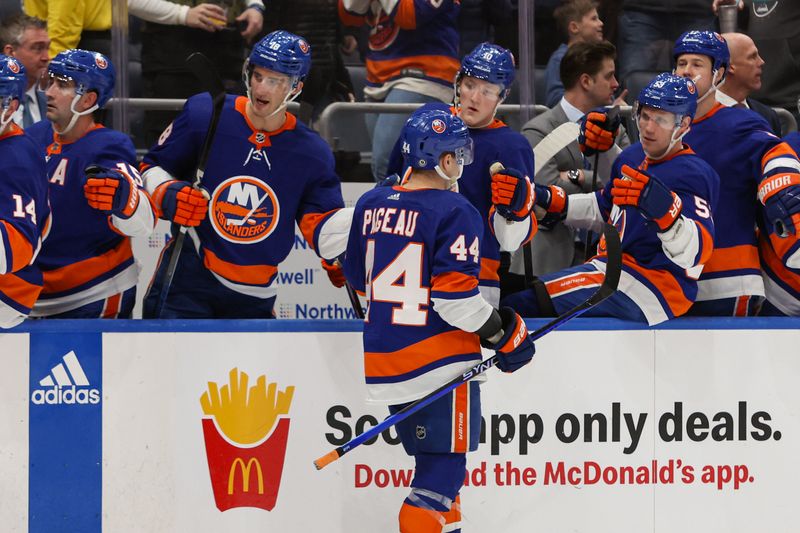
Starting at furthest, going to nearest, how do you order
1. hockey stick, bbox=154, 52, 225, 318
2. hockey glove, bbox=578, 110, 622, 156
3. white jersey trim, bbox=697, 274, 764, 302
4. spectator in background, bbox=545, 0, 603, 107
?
spectator in background, bbox=545, 0, 603, 107 < hockey glove, bbox=578, 110, 622, 156 < white jersey trim, bbox=697, 274, 764, 302 < hockey stick, bbox=154, 52, 225, 318

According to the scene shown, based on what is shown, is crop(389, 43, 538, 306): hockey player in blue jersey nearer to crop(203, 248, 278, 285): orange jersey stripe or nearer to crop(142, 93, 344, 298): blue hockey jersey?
crop(142, 93, 344, 298): blue hockey jersey

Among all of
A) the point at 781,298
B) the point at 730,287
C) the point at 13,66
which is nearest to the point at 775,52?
the point at 781,298

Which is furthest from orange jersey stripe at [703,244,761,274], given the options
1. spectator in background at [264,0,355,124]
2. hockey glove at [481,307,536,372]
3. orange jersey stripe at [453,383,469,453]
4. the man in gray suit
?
spectator in background at [264,0,355,124]

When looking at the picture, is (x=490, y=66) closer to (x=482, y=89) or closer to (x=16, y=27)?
(x=482, y=89)

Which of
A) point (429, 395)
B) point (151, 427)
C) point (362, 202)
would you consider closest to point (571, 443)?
point (429, 395)

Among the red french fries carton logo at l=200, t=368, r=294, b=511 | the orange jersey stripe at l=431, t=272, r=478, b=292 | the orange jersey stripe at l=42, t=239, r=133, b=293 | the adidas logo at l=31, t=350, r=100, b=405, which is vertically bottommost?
the red french fries carton logo at l=200, t=368, r=294, b=511

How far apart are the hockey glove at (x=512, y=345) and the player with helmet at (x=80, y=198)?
1.14 meters

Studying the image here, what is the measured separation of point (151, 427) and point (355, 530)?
68 centimetres

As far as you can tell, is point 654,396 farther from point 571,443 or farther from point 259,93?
point 259,93

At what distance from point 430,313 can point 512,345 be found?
0.23 meters

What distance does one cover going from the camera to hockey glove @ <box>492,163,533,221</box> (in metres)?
3.65

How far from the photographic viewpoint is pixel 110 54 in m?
4.66

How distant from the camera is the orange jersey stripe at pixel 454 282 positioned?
3113mm

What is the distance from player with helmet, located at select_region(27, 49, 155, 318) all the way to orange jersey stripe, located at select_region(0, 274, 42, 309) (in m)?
0.20
